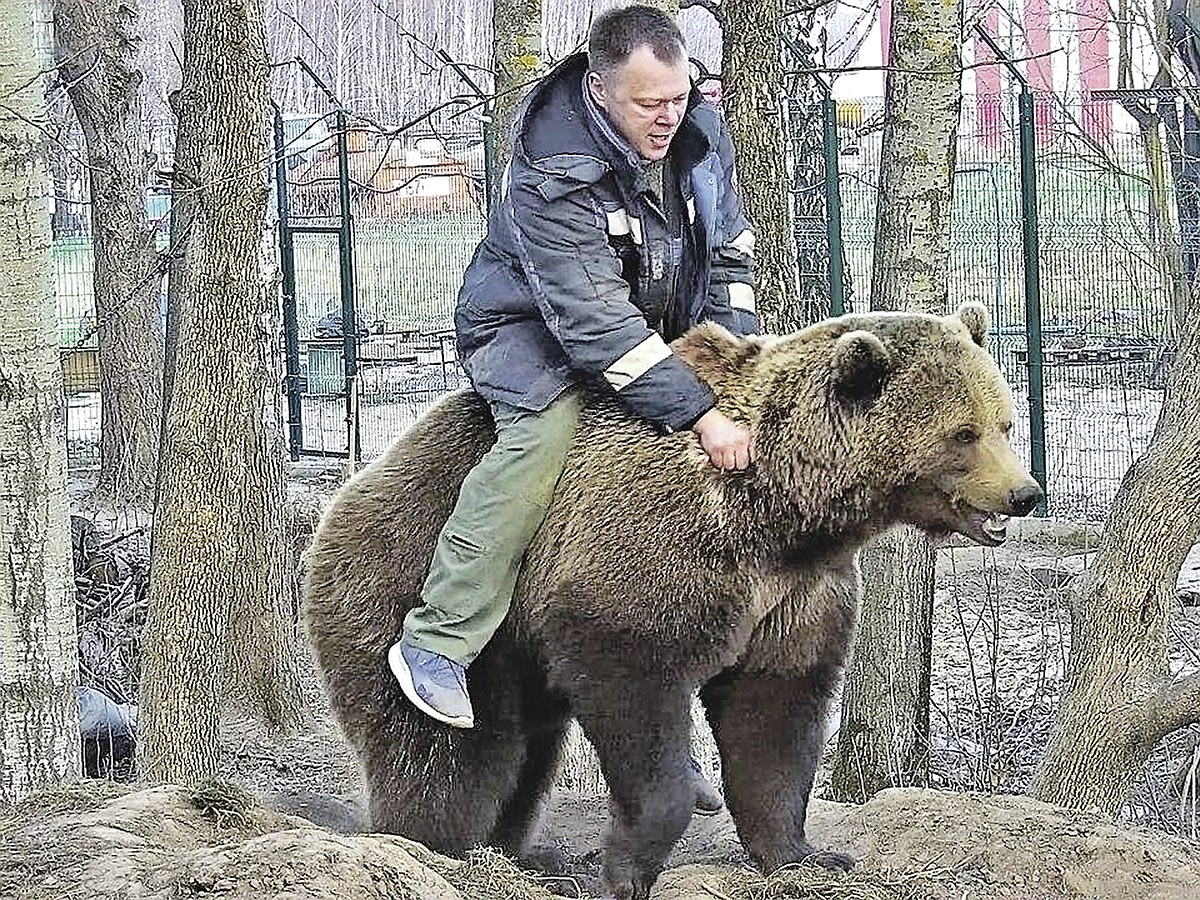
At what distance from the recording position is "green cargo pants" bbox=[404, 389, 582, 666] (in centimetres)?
500

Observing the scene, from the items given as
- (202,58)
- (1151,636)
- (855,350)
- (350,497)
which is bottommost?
(1151,636)

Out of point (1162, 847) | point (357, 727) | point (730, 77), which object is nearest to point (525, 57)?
point (730, 77)

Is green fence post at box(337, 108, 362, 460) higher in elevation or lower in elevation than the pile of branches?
higher

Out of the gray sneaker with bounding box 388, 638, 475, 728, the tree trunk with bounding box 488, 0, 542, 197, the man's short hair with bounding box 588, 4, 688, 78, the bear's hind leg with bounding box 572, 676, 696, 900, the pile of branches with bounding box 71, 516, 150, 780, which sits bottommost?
the pile of branches with bounding box 71, 516, 150, 780

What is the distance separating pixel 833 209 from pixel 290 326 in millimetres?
6752

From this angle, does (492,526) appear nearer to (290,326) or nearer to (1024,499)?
(1024,499)

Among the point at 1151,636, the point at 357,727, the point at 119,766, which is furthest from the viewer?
the point at 119,766

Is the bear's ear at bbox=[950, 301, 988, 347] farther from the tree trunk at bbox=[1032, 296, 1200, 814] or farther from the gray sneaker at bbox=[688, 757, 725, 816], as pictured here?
the tree trunk at bbox=[1032, 296, 1200, 814]

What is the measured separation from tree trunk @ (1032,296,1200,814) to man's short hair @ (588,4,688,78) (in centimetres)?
335

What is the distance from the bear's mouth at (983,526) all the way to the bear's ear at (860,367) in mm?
443

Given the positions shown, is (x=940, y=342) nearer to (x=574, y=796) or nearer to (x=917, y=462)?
(x=917, y=462)

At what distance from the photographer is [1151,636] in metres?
7.22

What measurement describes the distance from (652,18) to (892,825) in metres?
2.99

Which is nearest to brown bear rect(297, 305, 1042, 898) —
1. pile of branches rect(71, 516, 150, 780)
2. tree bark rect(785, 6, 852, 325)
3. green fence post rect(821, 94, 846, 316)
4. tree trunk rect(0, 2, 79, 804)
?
tree trunk rect(0, 2, 79, 804)
